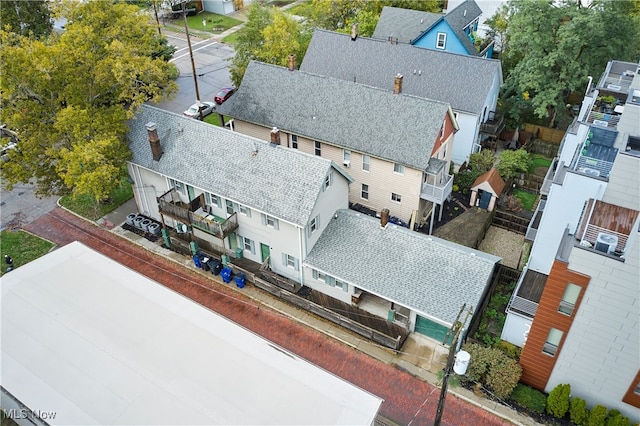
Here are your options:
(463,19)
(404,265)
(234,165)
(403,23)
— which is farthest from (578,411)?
(403,23)

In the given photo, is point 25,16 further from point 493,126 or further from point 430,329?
point 430,329

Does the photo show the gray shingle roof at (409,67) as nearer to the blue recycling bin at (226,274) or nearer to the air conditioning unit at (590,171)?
the air conditioning unit at (590,171)

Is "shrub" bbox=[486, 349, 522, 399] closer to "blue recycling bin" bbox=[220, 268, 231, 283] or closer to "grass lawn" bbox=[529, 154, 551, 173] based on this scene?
"blue recycling bin" bbox=[220, 268, 231, 283]

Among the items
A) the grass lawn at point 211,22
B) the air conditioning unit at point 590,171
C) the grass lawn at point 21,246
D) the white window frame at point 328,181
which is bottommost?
the grass lawn at point 21,246

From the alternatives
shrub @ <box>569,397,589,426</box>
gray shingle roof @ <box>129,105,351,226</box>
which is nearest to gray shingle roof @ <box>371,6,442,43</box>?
gray shingle roof @ <box>129,105,351,226</box>

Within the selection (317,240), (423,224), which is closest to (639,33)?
(423,224)

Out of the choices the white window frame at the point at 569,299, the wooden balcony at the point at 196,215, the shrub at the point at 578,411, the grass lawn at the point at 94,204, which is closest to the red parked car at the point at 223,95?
the grass lawn at the point at 94,204
